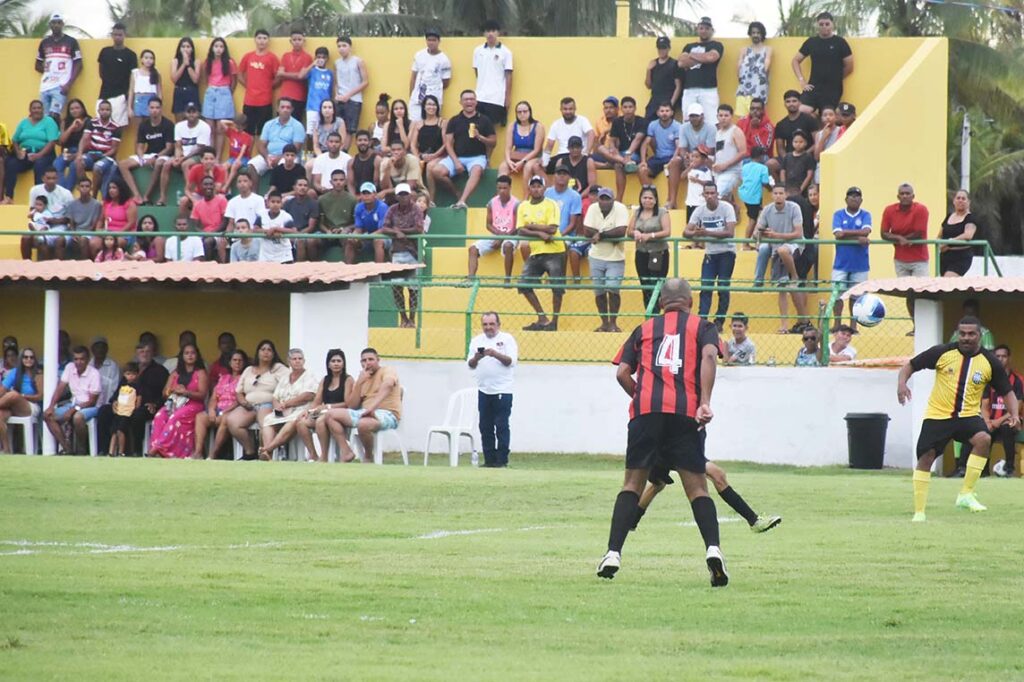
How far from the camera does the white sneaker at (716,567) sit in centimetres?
1041

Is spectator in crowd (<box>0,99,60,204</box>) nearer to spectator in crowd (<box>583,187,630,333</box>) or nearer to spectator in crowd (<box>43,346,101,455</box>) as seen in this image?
spectator in crowd (<box>43,346,101,455</box>)

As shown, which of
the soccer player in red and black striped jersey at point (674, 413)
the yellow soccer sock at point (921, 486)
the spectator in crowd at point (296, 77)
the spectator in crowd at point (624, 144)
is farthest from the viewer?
the spectator in crowd at point (296, 77)

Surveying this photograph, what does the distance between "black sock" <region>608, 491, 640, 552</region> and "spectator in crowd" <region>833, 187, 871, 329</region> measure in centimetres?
1551

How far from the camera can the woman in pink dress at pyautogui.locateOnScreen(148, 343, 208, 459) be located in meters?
23.1

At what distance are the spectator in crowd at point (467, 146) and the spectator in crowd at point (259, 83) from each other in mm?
3274

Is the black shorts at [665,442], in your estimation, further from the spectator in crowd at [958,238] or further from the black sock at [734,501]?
the spectator in crowd at [958,238]

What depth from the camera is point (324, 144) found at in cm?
2967

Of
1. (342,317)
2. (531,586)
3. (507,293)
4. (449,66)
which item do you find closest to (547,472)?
(342,317)

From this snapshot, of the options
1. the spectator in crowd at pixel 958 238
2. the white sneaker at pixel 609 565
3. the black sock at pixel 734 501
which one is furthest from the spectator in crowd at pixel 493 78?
the white sneaker at pixel 609 565

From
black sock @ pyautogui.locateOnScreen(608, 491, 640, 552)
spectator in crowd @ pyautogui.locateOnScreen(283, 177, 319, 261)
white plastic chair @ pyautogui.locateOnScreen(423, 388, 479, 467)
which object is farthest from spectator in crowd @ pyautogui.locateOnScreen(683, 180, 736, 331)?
black sock @ pyautogui.locateOnScreen(608, 491, 640, 552)

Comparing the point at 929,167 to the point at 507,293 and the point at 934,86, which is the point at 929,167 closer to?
the point at 934,86

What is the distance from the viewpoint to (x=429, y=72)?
30.6 metres

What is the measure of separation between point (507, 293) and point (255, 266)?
4.14 m

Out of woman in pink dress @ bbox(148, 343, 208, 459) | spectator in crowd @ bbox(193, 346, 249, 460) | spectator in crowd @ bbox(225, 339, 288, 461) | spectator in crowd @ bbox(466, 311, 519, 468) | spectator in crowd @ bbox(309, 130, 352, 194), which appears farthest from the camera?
spectator in crowd @ bbox(309, 130, 352, 194)
